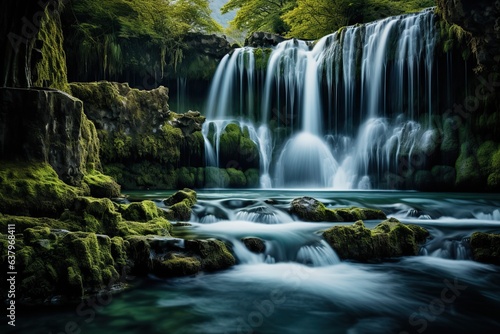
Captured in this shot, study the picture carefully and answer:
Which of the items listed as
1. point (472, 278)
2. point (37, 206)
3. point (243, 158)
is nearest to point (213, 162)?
point (243, 158)

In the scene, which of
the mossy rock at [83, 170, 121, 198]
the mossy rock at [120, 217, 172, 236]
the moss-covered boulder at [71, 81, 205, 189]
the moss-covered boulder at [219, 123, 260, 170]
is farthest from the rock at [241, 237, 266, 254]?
the moss-covered boulder at [219, 123, 260, 170]

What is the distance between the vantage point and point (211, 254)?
5.57 meters

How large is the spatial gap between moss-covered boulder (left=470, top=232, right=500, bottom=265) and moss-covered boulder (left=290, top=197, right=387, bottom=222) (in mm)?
2391

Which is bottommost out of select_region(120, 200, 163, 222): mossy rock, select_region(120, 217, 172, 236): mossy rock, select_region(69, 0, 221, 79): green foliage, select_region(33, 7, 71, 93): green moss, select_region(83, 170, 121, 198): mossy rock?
select_region(120, 217, 172, 236): mossy rock

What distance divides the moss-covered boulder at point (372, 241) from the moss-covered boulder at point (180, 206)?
334 centimetres

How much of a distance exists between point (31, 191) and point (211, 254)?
3195 mm

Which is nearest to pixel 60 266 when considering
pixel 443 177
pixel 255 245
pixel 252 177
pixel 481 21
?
pixel 255 245

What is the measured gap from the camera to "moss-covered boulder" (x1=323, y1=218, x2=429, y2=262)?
20.3 ft

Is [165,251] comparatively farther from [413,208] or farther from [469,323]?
[413,208]

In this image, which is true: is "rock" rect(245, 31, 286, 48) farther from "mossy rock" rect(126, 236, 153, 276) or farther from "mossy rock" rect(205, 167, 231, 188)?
"mossy rock" rect(126, 236, 153, 276)

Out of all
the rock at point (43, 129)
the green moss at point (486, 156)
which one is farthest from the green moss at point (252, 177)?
the rock at point (43, 129)

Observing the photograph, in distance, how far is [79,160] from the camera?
26.9ft

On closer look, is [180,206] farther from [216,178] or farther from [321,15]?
[321,15]

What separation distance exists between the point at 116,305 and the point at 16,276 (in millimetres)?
1100
